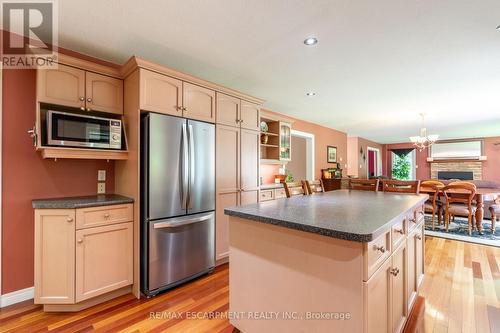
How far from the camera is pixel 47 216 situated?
1.92 meters

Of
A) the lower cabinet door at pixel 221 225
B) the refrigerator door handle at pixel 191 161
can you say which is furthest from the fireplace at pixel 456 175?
the refrigerator door handle at pixel 191 161

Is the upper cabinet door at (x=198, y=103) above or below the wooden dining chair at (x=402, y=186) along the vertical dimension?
above

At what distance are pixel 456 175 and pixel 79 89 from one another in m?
12.3

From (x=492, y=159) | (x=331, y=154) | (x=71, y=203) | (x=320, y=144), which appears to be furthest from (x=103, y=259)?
(x=492, y=159)

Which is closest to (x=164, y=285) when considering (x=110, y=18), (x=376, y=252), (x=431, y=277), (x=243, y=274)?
(x=243, y=274)

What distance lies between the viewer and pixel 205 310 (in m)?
2.01

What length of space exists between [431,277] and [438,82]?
99.4 inches

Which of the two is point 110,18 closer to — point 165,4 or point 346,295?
point 165,4

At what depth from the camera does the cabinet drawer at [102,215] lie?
1.97 m

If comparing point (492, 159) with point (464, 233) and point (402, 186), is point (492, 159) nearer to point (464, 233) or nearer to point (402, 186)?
point (464, 233)

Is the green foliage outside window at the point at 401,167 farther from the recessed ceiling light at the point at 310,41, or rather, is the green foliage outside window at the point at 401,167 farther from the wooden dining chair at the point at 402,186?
the recessed ceiling light at the point at 310,41

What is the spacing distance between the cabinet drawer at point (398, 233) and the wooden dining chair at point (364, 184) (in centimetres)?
143

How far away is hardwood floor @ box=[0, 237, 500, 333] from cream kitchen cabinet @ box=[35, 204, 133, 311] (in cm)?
17

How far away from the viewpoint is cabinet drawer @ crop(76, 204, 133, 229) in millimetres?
1971
